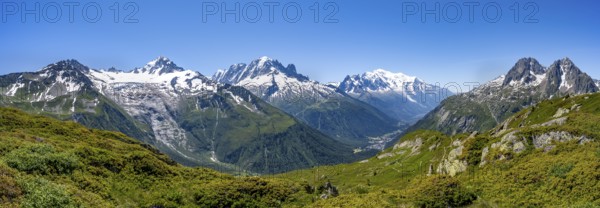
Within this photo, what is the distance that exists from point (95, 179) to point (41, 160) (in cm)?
1019

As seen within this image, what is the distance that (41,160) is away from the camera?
6588cm

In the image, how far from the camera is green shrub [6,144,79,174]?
205 feet

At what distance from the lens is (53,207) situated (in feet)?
170

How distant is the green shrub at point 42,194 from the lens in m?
Result: 50.6

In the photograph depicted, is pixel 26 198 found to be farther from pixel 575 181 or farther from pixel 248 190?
pixel 575 181

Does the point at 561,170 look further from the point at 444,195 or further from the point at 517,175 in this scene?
the point at 444,195

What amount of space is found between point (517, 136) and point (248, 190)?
2319 inches

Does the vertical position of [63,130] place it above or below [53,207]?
above

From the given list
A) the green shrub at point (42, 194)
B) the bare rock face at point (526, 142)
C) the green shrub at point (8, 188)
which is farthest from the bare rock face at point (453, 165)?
the green shrub at point (8, 188)

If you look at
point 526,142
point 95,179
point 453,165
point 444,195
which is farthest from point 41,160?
point 526,142

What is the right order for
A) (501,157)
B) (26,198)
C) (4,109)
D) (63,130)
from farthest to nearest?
(4,109) < (63,130) < (501,157) < (26,198)

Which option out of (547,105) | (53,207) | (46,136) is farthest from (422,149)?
(53,207)

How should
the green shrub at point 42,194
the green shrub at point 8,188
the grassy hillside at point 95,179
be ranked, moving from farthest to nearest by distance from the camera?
1. the grassy hillside at point 95,179
2. the green shrub at point 42,194
3. the green shrub at point 8,188

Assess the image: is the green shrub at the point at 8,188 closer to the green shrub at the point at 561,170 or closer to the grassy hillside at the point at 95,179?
the grassy hillside at the point at 95,179
